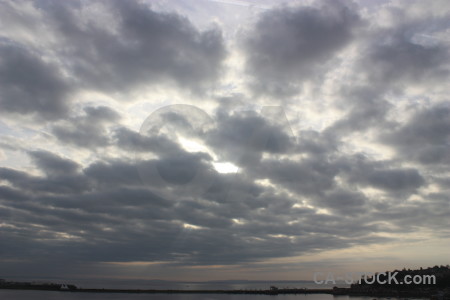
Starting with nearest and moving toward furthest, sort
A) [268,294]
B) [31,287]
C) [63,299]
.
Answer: [63,299] → [268,294] → [31,287]

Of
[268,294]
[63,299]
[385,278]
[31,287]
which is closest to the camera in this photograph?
[63,299]

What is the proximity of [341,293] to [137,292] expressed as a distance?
10224 cm

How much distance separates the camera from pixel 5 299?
124062mm

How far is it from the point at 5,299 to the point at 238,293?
10224cm

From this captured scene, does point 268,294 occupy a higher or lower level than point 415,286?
lower

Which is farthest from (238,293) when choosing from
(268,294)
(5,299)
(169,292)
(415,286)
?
(5,299)

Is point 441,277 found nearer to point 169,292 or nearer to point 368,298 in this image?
point 368,298

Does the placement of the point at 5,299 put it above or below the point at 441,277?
below

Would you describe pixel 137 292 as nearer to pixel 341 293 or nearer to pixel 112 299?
pixel 112 299

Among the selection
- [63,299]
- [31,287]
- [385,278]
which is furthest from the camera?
[31,287]

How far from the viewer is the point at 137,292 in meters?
182

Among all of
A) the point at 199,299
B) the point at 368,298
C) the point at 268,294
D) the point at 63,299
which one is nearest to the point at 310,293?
the point at 268,294

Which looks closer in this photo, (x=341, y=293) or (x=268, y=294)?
(x=341, y=293)

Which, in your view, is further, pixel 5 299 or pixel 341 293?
pixel 341 293
